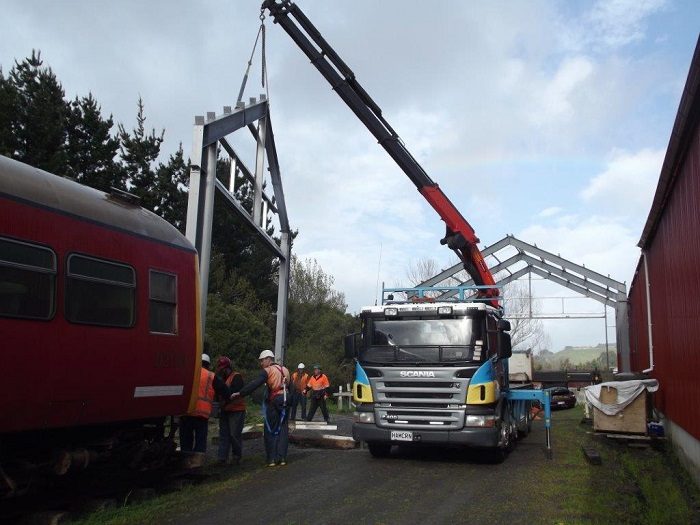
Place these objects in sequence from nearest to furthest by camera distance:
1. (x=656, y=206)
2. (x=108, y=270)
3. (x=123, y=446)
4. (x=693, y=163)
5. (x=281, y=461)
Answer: (x=108, y=270)
(x=123, y=446)
(x=693, y=163)
(x=281, y=461)
(x=656, y=206)

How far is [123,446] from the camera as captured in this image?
8.46 m

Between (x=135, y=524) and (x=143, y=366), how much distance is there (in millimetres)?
1848

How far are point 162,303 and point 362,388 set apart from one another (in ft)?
13.7

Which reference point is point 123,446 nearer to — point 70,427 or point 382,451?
point 70,427

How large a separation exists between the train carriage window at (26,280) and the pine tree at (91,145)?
849 inches

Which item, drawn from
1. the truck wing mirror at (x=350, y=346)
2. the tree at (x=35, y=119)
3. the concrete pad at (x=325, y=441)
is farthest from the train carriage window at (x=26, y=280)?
the tree at (x=35, y=119)

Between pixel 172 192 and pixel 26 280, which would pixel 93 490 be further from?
pixel 172 192

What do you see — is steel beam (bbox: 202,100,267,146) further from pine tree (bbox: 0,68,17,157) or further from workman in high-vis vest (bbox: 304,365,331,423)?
pine tree (bbox: 0,68,17,157)

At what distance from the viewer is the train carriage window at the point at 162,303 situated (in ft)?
27.7

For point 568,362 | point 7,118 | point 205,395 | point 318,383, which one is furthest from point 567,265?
point 568,362

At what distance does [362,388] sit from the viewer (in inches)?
455

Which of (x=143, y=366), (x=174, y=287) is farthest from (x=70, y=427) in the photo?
(x=174, y=287)

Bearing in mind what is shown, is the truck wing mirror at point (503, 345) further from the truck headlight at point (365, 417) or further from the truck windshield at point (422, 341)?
the truck headlight at point (365, 417)

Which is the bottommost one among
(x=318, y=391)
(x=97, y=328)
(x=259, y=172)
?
(x=318, y=391)
